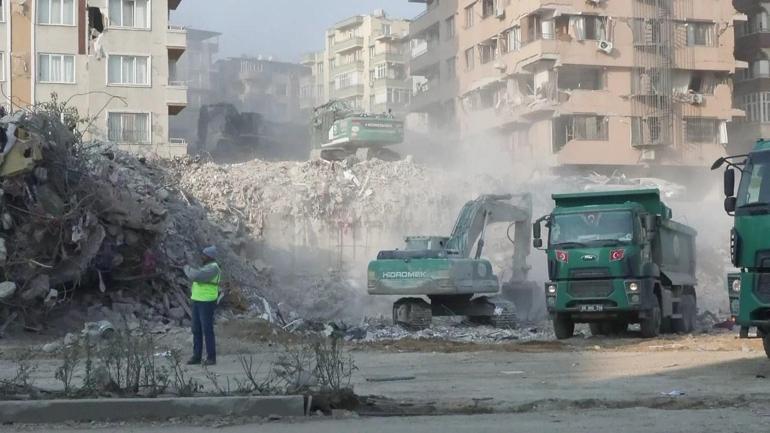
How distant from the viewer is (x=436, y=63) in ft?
242

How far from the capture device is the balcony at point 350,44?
107 m

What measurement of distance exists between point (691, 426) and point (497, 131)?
53.1 metres

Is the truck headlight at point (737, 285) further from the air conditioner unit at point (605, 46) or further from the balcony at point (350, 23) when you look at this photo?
the balcony at point (350, 23)

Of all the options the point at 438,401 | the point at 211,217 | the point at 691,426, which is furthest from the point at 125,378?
the point at 211,217

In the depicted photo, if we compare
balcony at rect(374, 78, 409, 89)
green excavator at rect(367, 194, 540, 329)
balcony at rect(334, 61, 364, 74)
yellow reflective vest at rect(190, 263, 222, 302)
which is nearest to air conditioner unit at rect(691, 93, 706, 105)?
green excavator at rect(367, 194, 540, 329)

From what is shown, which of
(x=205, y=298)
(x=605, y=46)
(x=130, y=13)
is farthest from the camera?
(x=605, y=46)

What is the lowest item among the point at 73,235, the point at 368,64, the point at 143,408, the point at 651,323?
the point at 651,323

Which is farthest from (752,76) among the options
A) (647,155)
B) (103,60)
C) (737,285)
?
(737,285)

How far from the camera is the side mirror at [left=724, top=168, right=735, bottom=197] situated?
1533 cm

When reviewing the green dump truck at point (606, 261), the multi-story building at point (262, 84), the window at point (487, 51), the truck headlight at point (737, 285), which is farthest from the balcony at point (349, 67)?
the truck headlight at point (737, 285)

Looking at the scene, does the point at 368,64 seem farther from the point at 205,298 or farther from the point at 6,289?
the point at 205,298

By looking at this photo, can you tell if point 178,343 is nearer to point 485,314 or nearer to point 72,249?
point 72,249

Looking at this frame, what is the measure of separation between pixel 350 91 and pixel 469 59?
39899mm

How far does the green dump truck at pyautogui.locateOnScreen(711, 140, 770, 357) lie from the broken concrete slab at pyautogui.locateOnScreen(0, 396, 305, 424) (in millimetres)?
6803
